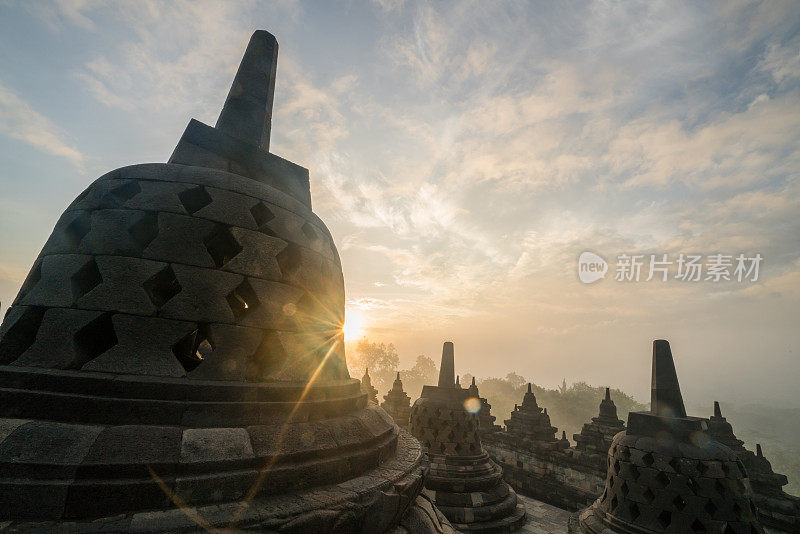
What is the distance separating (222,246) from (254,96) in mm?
2873

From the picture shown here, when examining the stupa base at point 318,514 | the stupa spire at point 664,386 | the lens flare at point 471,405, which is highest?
the stupa spire at point 664,386

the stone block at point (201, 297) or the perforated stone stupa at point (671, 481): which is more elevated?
the stone block at point (201, 297)

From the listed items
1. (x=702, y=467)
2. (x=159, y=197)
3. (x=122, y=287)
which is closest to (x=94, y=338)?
(x=122, y=287)

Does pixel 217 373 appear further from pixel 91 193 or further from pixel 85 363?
pixel 91 193

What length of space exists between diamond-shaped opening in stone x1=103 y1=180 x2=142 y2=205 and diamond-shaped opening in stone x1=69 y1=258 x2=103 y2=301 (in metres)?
0.62

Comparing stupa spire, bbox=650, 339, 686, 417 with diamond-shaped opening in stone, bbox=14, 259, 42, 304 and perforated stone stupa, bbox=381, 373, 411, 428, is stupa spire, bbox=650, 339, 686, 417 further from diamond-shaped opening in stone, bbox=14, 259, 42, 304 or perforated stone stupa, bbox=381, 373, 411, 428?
perforated stone stupa, bbox=381, 373, 411, 428

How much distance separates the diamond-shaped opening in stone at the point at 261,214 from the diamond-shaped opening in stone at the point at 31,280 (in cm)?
179

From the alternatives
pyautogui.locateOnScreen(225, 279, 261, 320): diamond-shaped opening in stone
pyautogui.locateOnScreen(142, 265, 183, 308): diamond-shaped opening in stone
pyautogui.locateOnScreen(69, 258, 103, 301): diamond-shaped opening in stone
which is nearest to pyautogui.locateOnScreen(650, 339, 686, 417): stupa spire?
pyautogui.locateOnScreen(225, 279, 261, 320): diamond-shaped opening in stone

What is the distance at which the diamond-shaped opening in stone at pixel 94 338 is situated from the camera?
2486 mm

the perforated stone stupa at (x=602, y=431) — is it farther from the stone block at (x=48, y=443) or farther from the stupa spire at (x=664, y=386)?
the stone block at (x=48, y=443)

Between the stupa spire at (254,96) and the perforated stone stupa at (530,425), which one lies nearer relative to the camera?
the stupa spire at (254,96)

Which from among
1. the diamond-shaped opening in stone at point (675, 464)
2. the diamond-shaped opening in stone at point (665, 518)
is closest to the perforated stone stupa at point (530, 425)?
the diamond-shaped opening in stone at point (665, 518)

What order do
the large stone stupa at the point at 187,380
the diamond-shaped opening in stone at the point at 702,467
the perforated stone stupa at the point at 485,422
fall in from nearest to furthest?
the large stone stupa at the point at 187,380
the diamond-shaped opening in stone at the point at 702,467
the perforated stone stupa at the point at 485,422

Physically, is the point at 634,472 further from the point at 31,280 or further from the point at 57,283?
the point at 31,280
